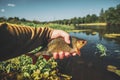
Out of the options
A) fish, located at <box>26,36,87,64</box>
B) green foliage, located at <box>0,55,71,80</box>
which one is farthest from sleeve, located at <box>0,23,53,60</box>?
green foliage, located at <box>0,55,71,80</box>

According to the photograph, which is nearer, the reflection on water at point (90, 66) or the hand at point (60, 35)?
the hand at point (60, 35)

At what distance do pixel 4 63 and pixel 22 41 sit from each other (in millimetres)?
3025

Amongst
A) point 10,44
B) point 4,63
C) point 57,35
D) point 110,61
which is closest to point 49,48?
point 57,35

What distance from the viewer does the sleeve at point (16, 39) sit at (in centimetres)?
178

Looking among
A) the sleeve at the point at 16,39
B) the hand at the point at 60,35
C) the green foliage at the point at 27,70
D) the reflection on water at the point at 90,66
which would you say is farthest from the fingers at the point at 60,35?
the reflection on water at the point at 90,66

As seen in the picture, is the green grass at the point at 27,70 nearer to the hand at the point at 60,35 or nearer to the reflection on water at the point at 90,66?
the reflection on water at the point at 90,66

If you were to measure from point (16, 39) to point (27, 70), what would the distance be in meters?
2.76

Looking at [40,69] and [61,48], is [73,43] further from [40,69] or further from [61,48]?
[40,69]

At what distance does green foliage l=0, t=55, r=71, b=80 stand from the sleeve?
8.08 ft

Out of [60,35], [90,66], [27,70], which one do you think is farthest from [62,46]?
[90,66]

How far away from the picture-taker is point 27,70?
4.50 meters

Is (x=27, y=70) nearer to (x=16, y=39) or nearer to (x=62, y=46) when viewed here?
(x=62, y=46)

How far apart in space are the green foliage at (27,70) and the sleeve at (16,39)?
2464 millimetres

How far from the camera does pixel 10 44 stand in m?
1.80
